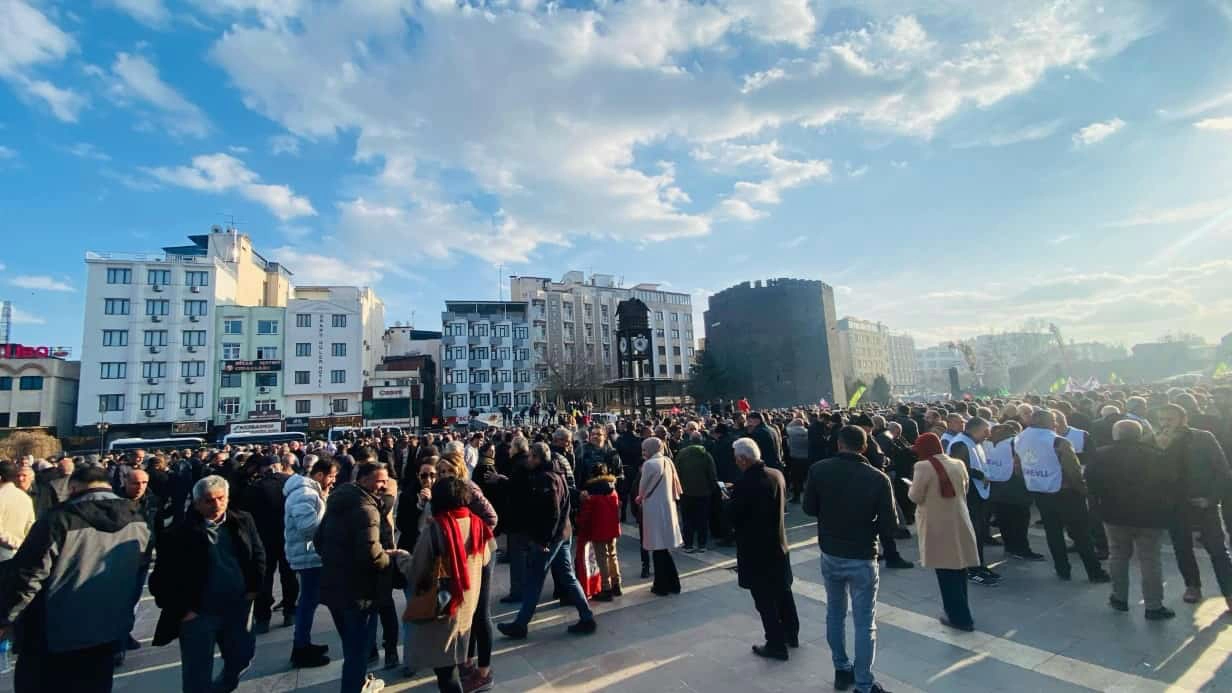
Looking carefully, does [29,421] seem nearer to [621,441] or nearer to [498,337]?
[498,337]

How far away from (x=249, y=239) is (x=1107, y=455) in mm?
63574

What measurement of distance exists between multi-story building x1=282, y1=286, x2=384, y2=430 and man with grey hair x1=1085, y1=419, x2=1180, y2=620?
162 ft

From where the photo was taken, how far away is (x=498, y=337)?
5653 cm

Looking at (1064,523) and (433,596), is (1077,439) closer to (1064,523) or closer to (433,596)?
Answer: (1064,523)

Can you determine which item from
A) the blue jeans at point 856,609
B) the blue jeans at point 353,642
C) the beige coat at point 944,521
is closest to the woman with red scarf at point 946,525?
the beige coat at point 944,521

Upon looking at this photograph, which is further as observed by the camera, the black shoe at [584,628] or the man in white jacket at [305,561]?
the black shoe at [584,628]

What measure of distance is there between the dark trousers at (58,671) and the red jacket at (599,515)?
4.05 m

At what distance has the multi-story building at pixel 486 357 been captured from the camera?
5403cm

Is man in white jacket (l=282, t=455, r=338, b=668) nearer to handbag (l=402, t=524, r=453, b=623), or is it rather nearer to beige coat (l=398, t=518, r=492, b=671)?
beige coat (l=398, t=518, r=492, b=671)

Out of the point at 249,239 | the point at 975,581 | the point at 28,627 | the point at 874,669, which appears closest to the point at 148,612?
the point at 28,627

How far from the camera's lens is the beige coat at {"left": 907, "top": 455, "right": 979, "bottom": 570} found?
194 inches

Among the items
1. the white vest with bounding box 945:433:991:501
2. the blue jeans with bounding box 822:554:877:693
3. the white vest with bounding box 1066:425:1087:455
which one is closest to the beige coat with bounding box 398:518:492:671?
the blue jeans with bounding box 822:554:877:693

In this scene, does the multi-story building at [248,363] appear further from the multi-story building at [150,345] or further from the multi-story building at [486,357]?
the multi-story building at [486,357]

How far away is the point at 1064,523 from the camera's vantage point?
638 cm
